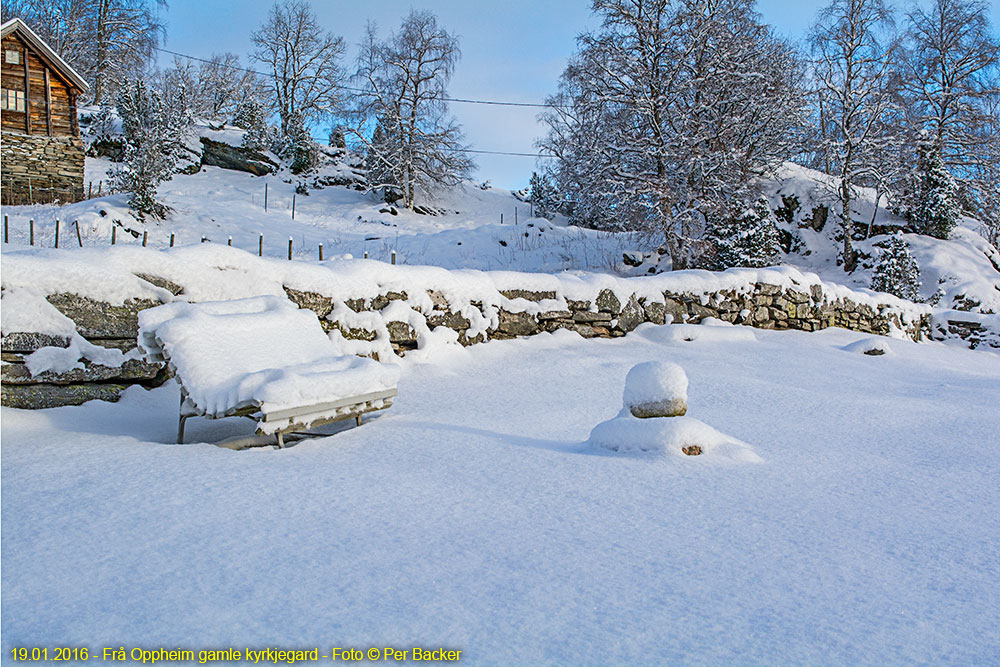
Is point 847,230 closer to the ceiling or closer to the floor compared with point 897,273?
closer to the ceiling

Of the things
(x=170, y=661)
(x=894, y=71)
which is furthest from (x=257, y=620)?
(x=894, y=71)

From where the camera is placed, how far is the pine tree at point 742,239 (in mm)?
13578

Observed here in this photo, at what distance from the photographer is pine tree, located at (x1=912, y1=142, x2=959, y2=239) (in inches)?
624

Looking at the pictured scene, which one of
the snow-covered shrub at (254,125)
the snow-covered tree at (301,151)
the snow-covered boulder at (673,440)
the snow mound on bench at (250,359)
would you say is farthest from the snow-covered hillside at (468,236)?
the snow-covered boulder at (673,440)

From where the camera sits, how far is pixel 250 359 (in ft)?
11.0

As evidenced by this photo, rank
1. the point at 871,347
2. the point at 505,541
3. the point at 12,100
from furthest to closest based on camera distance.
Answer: the point at 12,100 < the point at 871,347 < the point at 505,541

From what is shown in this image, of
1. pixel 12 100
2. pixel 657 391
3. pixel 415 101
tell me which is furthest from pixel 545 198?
pixel 657 391

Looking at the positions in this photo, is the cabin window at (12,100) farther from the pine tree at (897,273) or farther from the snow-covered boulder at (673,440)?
the pine tree at (897,273)

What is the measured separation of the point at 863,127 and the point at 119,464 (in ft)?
62.7

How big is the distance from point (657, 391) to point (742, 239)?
38.2ft

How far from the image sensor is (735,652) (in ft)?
4.54

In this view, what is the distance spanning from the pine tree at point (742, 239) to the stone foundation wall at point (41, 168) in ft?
53.2

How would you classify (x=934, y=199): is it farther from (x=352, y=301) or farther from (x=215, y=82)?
(x=215, y=82)

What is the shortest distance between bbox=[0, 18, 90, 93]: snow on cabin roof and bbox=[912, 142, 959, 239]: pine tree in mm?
22785
